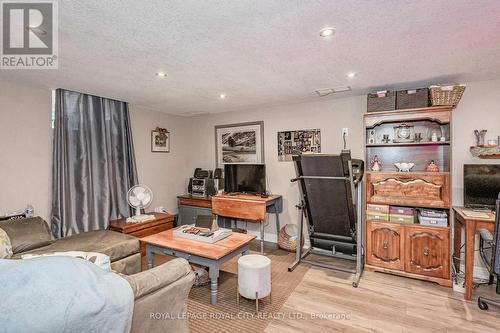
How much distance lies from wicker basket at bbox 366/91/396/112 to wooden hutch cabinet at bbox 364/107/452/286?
7 centimetres

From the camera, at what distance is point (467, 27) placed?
5.43 ft

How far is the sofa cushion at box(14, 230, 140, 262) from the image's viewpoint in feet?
8.33

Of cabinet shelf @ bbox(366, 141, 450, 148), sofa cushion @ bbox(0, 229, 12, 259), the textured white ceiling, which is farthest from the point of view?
cabinet shelf @ bbox(366, 141, 450, 148)

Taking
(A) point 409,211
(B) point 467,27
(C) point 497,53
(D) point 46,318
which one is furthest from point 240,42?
(A) point 409,211

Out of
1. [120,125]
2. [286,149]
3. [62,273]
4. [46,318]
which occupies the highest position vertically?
[120,125]

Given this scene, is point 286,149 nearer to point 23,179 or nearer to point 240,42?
point 240,42

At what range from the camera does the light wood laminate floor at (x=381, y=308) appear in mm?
2066

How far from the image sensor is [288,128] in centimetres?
405

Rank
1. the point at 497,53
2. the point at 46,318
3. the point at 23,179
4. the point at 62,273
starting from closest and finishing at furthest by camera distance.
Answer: the point at 46,318 < the point at 62,273 < the point at 497,53 < the point at 23,179

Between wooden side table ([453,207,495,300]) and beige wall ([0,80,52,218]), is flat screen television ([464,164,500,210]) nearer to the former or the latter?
wooden side table ([453,207,495,300])

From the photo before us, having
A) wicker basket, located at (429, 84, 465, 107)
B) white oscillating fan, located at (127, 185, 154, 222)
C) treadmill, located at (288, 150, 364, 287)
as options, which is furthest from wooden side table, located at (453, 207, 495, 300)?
white oscillating fan, located at (127, 185, 154, 222)

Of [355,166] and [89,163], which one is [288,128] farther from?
[89,163]

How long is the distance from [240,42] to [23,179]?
9.71ft

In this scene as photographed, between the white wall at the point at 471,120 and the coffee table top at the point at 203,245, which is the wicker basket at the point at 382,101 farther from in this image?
the coffee table top at the point at 203,245
